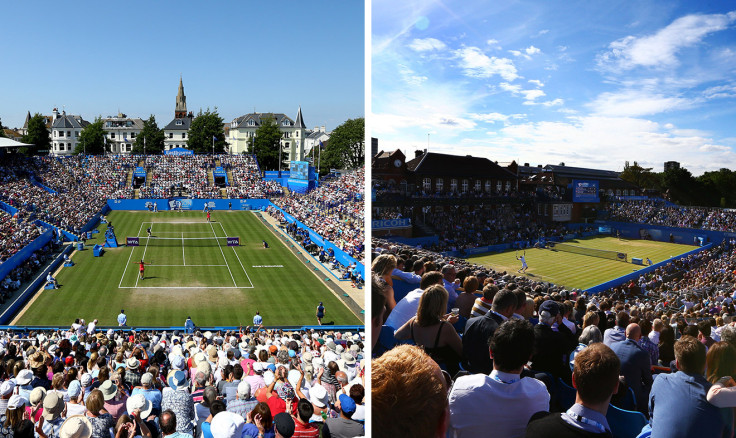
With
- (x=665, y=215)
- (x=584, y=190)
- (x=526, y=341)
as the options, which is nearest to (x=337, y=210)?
(x=665, y=215)

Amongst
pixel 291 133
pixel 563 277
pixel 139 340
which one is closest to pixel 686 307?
pixel 563 277

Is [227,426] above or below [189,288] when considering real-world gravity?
above

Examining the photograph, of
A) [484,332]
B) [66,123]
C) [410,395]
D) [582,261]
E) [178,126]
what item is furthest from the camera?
[178,126]

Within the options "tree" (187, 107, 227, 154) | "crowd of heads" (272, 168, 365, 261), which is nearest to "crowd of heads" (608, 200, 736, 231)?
"crowd of heads" (272, 168, 365, 261)

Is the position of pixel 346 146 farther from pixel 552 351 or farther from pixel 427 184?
pixel 552 351

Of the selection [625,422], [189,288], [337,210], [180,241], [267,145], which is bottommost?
[189,288]

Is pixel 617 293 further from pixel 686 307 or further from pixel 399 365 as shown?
pixel 399 365
